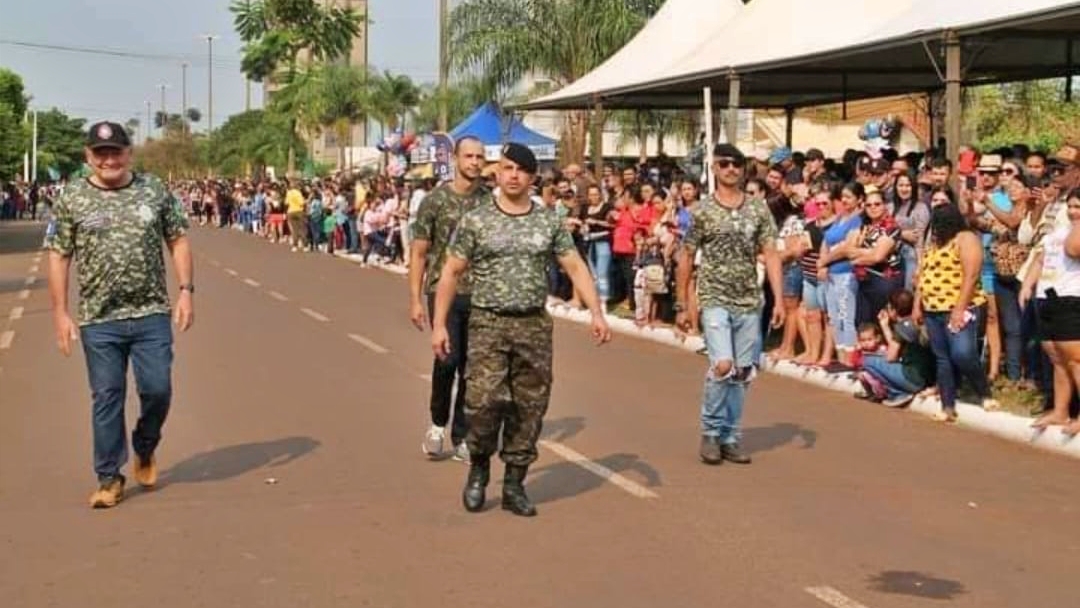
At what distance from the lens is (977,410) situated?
35.6 feet

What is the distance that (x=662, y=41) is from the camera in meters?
23.8

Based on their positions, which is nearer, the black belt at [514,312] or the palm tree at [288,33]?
the black belt at [514,312]

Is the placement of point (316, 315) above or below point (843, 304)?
below

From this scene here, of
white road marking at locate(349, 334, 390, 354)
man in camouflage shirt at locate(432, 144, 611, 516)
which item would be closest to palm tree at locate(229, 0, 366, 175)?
white road marking at locate(349, 334, 390, 354)

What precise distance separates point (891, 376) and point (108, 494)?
6.40m

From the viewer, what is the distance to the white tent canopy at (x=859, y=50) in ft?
44.0

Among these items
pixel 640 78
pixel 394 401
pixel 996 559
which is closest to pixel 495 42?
pixel 640 78

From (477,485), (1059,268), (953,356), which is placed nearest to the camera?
(477,485)

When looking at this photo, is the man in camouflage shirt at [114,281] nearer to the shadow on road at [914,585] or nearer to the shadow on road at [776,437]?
the shadow on road at [914,585]

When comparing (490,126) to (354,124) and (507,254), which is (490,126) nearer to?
(354,124)

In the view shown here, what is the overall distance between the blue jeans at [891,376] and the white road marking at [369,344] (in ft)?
16.7

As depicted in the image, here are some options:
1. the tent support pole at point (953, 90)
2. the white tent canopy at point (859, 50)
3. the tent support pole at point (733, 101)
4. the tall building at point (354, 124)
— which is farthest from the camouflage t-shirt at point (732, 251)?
the tall building at point (354, 124)

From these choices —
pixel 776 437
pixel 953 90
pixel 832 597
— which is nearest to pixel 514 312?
pixel 832 597

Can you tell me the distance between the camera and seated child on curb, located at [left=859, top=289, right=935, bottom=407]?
11.5m
